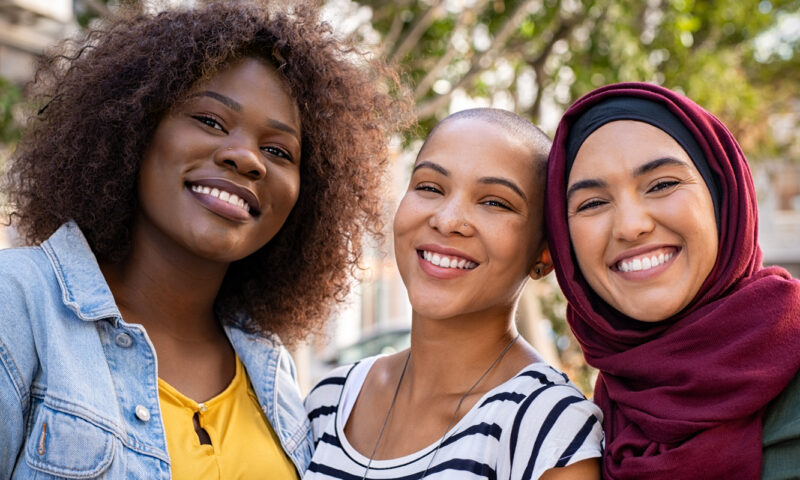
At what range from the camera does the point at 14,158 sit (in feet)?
9.85

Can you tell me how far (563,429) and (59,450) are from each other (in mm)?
1337

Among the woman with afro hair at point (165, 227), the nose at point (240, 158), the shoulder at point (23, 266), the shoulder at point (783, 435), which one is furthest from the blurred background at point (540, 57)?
the shoulder at point (783, 435)

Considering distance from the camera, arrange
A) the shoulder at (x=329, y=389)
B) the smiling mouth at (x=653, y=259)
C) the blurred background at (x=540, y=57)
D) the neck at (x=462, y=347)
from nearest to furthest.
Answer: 1. the smiling mouth at (x=653, y=259)
2. the neck at (x=462, y=347)
3. the shoulder at (x=329, y=389)
4. the blurred background at (x=540, y=57)

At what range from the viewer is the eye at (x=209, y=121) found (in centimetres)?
252

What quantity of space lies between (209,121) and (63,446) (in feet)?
3.48

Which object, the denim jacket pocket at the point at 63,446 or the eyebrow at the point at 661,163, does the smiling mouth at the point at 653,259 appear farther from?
the denim jacket pocket at the point at 63,446

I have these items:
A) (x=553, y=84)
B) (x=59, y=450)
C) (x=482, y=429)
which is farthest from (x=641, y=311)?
(x=553, y=84)

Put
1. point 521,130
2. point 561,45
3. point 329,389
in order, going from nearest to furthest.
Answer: point 521,130, point 329,389, point 561,45

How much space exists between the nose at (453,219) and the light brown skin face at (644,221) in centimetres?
35

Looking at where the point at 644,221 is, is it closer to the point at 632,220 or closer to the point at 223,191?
the point at 632,220

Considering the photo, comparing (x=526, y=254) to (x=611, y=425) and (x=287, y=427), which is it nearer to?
(x=611, y=425)

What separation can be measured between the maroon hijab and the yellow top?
109cm

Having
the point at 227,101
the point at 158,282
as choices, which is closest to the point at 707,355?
the point at 227,101

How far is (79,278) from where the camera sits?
2.36 m
